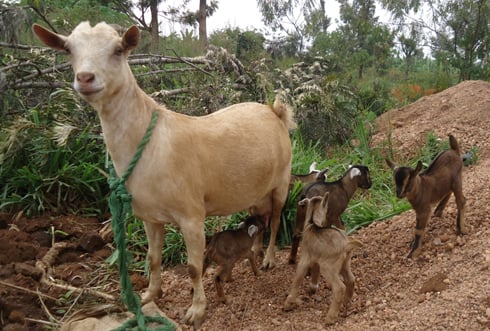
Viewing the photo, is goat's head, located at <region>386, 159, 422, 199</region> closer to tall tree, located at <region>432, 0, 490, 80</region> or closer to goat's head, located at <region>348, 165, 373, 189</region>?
goat's head, located at <region>348, 165, 373, 189</region>

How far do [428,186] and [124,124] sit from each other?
6.93ft

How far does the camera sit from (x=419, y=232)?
3.63 m

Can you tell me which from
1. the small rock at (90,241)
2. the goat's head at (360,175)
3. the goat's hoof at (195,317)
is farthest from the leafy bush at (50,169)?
the goat's head at (360,175)

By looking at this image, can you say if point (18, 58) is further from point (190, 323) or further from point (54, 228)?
point (190, 323)

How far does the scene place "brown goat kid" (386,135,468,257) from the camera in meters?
3.44

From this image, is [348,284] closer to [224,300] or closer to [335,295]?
[335,295]

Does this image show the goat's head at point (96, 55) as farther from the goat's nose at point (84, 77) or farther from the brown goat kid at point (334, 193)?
the brown goat kid at point (334, 193)

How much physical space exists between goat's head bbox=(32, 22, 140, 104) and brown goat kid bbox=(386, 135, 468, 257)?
1.94 metres

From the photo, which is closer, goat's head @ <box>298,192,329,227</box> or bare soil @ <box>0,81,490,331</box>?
bare soil @ <box>0,81,490,331</box>

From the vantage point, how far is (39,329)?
11.2 feet

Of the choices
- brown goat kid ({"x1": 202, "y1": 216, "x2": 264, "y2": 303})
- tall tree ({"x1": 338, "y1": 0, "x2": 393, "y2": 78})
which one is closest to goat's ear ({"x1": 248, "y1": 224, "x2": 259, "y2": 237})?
brown goat kid ({"x1": 202, "y1": 216, "x2": 264, "y2": 303})

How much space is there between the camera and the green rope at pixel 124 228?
3000mm

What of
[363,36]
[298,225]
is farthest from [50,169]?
[363,36]

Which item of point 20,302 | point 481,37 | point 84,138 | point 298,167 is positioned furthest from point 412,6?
point 20,302
